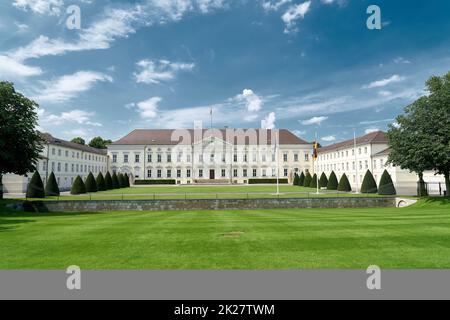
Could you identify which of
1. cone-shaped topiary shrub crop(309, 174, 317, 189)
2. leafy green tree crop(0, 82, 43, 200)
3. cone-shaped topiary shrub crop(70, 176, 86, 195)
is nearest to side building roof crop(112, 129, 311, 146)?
cone-shaped topiary shrub crop(309, 174, 317, 189)

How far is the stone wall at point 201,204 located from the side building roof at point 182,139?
2028 inches

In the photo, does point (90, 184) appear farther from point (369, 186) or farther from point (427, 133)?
point (427, 133)

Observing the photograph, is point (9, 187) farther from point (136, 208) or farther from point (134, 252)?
point (134, 252)

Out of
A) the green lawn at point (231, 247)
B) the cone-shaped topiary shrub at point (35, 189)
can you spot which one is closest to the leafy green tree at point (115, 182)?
the cone-shaped topiary shrub at point (35, 189)

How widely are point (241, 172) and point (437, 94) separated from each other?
5409cm

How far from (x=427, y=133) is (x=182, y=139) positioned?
62.2 m

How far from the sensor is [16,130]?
73.7 feet

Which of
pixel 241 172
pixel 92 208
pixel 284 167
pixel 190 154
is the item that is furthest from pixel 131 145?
pixel 92 208

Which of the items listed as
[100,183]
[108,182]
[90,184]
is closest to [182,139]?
[108,182]

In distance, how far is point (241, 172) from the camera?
77375 mm

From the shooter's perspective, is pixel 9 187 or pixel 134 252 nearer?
pixel 134 252

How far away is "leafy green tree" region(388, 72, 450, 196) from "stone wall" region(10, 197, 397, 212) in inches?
199

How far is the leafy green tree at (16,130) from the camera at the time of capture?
22141mm

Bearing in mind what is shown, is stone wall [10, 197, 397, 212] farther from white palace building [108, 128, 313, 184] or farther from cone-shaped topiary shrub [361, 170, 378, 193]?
white palace building [108, 128, 313, 184]
